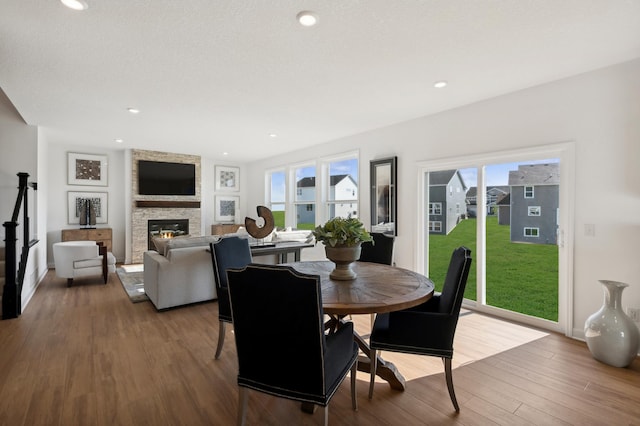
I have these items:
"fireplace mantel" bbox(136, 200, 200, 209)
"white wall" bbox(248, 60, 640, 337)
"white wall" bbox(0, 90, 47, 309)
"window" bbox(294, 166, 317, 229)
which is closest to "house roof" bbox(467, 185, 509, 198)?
"white wall" bbox(248, 60, 640, 337)

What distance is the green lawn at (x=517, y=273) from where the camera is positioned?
139 inches

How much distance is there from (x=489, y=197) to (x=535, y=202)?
18.7 inches

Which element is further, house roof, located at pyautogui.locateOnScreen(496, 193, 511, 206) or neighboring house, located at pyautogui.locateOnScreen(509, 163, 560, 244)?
house roof, located at pyautogui.locateOnScreen(496, 193, 511, 206)

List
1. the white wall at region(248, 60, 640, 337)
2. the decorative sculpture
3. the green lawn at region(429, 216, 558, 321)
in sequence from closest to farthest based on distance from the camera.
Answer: the white wall at region(248, 60, 640, 337) → the green lawn at region(429, 216, 558, 321) → the decorative sculpture

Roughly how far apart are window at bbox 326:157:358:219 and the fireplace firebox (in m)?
3.71

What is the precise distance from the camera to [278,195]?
8172 millimetres

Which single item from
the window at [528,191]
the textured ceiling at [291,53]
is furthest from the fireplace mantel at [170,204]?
the window at [528,191]

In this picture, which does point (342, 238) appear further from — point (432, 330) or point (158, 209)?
point (158, 209)

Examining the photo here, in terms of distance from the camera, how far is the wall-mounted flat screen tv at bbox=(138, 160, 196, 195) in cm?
730

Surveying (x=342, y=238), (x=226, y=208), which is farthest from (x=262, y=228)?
(x=226, y=208)

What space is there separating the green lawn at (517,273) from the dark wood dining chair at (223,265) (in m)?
2.90

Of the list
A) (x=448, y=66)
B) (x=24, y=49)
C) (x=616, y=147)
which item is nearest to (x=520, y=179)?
(x=616, y=147)

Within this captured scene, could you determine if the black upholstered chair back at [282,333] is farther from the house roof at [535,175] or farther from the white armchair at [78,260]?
the white armchair at [78,260]

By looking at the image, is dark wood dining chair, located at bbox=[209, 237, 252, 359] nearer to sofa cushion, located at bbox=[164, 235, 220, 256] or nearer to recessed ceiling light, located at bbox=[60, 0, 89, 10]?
sofa cushion, located at bbox=[164, 235, 220, 256]
